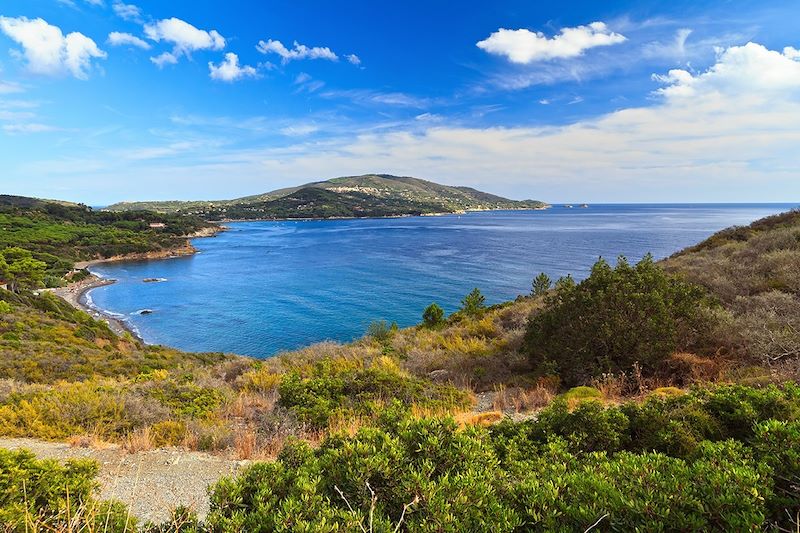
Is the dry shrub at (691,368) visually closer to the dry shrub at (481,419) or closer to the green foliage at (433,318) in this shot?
the dry shrub at (481,419)

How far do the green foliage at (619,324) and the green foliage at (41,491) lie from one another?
9241 millimetres

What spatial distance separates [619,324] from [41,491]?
10404mm

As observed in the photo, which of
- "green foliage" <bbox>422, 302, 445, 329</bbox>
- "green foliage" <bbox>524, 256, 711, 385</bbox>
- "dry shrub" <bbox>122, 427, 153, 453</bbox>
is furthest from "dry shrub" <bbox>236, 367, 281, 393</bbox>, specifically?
"green foliage" <bbox>422, 302, 445, 329</bbox>

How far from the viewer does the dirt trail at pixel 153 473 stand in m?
4.95

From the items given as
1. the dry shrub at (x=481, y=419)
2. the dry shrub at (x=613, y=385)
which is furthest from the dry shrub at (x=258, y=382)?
the dry shrub at (x=613, y=385)

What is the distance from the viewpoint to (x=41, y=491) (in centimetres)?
368

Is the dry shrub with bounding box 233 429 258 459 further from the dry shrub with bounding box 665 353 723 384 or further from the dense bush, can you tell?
the dry shrub with bounding box 665 353 723 384

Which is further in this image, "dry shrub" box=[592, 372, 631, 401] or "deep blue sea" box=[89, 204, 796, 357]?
"deep blue sea" box=[89, 204, 796, 357]

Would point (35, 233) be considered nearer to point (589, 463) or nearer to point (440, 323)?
point (440, 323)

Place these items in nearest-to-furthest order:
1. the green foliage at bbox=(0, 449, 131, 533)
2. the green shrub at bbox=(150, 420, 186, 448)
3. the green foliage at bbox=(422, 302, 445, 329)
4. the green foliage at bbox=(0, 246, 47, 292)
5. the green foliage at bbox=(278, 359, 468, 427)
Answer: the green foliage at bbox=(0, 449, 131, 533) < the green shrub at bbox=(150, 420, 186, 448) < the green foliage at bbox=(278, 359, 468, 427) < the green foliage at bbox=(422, 302, 445, 329) < the green foliage at bbox=(0, 246, 47, 292)

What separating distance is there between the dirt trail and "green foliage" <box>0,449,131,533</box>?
892mm

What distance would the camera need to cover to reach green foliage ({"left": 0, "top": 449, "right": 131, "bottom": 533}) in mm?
3260

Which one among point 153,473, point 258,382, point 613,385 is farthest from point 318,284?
point 153,473

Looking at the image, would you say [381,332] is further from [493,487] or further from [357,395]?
[493,487]
